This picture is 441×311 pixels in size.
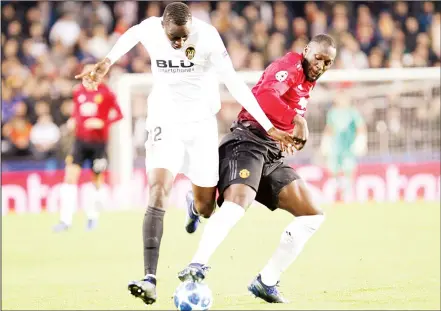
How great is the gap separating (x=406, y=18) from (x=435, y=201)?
5.45 metres

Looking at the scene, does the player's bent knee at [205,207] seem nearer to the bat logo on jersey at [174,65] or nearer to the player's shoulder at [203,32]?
the bat logo on jersey at [174,65]

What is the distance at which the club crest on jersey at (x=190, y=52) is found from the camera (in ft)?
25.1

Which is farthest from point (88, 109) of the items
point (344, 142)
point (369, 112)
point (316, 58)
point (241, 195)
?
point (241, 195)

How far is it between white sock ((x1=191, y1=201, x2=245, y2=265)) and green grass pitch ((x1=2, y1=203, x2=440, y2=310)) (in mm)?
513

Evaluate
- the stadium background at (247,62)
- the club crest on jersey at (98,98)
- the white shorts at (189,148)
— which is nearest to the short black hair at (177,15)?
the white shorts at (189,148)

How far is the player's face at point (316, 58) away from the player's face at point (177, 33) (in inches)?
41.1

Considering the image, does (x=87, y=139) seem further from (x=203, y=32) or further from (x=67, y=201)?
(x=203, y=32)

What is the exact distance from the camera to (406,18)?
23.0 metres

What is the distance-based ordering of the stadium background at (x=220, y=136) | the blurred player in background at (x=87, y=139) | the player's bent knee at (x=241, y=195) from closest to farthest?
the player's bent knee at (x=241, y=195) → the stadium background at (x=220, y=136) → the blurred player in background at (x=87, y=139)

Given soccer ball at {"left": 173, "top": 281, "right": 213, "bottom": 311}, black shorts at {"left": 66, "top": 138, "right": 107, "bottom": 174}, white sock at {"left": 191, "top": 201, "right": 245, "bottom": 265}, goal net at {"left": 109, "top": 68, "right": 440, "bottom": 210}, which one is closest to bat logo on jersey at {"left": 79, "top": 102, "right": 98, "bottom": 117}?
black shorts at {"left": 66, "top": 138, "right": 107, "bottom": 174}

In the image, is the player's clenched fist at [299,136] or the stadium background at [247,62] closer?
the player's clenched fist at [299,136]

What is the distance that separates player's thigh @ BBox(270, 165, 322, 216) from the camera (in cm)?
798

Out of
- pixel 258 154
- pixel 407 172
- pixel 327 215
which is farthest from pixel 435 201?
pixel 258 154

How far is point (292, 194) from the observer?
7.97 metres
